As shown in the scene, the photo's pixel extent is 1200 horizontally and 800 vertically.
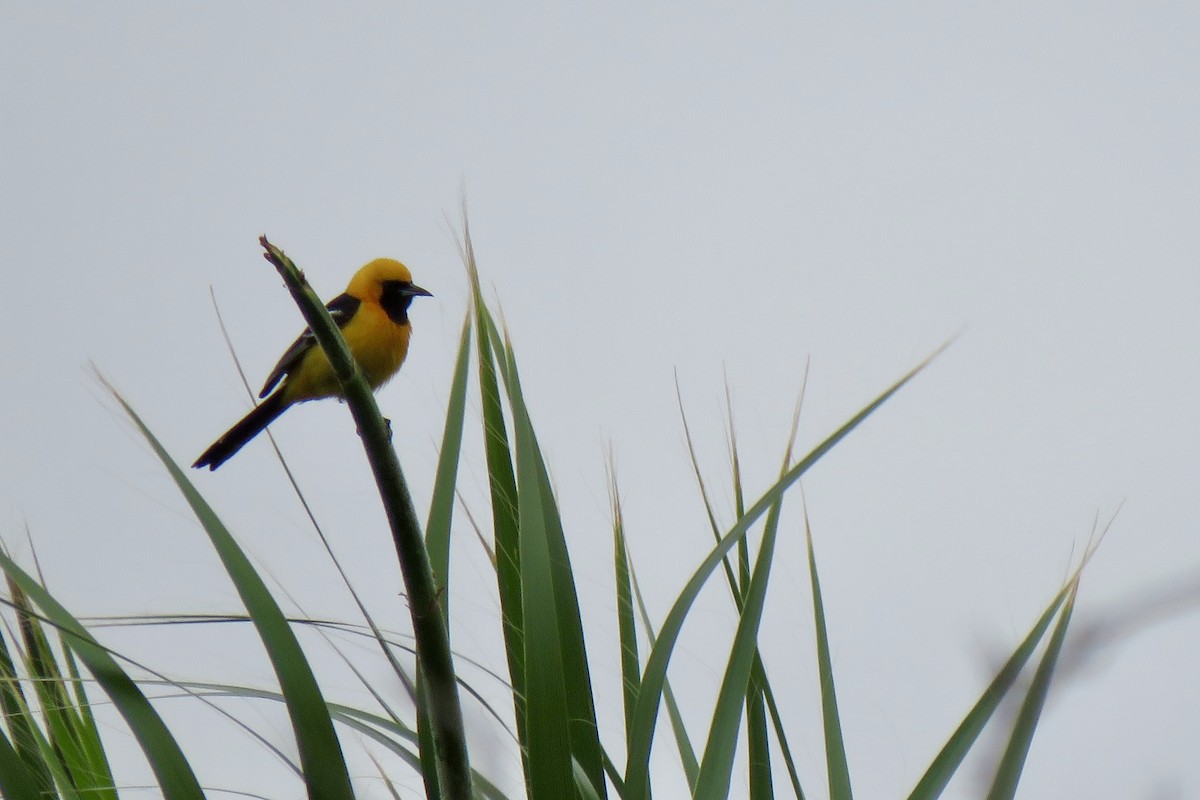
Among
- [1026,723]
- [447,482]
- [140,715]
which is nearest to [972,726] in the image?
[1026,723]

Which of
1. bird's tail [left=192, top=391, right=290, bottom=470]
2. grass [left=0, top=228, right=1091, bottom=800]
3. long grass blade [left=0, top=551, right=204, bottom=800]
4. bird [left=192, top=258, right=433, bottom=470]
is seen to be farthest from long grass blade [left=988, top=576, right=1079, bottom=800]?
bird's tail [left=192, top=391, right=290, bottom=470]

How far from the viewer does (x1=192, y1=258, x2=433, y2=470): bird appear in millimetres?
3717

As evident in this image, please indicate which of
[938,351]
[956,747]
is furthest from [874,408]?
[956,747]

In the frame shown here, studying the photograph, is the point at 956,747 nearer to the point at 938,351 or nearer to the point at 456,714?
the point at 938,351

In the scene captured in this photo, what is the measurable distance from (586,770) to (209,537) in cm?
47

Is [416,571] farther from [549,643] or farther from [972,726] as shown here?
[972,726]

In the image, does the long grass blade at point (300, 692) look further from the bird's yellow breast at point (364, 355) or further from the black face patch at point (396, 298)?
the black face patch at point (396, 298)

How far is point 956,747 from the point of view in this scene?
4.30 ft

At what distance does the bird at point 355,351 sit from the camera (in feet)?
12.2

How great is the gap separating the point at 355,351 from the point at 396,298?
0.32 metres

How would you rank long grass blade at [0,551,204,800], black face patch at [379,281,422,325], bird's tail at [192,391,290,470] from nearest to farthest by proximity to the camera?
long grass blade at [0,551,204,800], bird's tail at [192,391,290,470], black face patch at [379,281,422,325]

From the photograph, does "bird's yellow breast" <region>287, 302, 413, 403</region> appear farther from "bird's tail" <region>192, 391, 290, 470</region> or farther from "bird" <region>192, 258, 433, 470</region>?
"bird's tail" <region>192, 391, 290, 470</region>

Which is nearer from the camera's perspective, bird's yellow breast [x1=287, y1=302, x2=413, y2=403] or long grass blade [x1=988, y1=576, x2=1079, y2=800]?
long grass blade [x1=988, y1=576, x2=1079, y2=800]

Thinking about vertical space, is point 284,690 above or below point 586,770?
above
